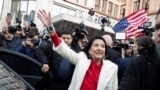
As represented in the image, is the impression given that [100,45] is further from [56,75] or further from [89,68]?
[56,75]

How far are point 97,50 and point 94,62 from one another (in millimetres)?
143

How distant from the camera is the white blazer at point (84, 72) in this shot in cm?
401

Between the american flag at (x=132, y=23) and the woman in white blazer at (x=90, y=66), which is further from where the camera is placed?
the american flag at (x=132, y=23)

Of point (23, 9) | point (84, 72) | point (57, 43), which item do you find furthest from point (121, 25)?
point (23, 9)

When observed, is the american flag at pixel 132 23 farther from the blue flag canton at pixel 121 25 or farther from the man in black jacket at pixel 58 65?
the man in black jacket at pixel 58 65

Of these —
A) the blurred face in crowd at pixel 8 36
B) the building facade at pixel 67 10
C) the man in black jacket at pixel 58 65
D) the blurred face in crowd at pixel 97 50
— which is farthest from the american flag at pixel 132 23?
the building facade at pixel 67 10

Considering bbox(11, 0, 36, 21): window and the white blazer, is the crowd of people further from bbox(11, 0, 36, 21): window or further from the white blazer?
bbox(11, 0, 36, 21): window

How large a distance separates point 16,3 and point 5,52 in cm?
3442

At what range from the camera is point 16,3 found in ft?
122

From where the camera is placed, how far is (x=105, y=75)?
4.05 meters

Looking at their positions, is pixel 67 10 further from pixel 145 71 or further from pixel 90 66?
pixel 145 71

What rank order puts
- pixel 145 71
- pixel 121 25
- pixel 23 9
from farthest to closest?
pixel 23 9 → pixel 121 25 → pixel 145 71

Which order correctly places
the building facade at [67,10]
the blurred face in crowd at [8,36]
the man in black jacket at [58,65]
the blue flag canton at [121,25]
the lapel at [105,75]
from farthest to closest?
the building facade at [67,10] < the blue flag canton at [121,25] < the blurred face in crowd at [8,36] < the man in black jacket at [58,65] < the lapel at [105,75]

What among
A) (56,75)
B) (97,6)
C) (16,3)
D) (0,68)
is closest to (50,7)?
(16,3)
